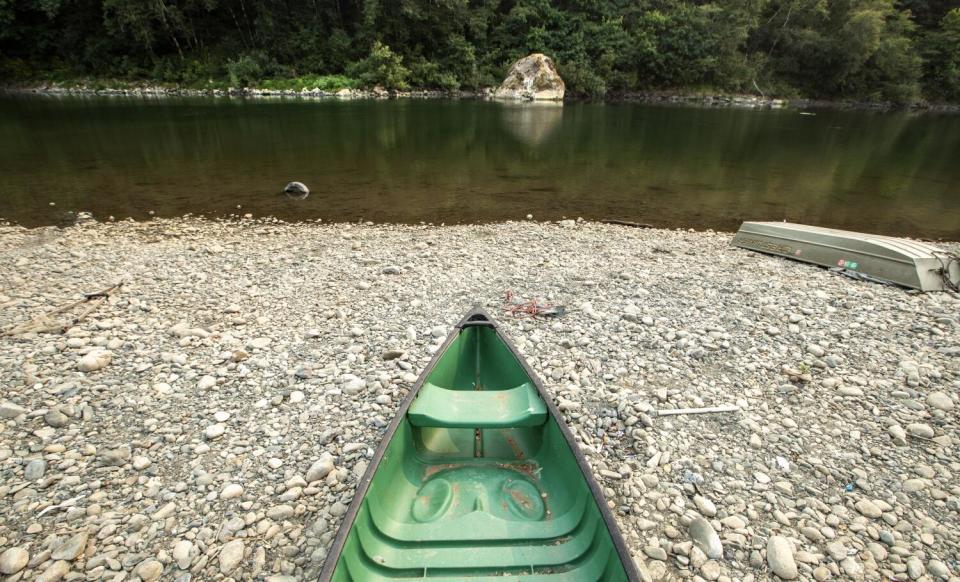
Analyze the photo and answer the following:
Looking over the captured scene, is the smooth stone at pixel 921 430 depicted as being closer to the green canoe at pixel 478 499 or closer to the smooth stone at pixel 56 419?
the green canoe at pixel 478 499

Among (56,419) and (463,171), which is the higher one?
(463,171)

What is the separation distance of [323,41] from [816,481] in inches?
2366

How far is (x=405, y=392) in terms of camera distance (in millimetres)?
4652

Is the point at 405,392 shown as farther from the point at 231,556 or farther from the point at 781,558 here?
the point at 781,558

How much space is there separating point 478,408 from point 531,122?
29061 millimetres

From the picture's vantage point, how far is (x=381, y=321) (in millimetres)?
6082

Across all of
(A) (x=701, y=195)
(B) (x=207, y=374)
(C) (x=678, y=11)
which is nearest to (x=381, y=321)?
(B) (x=207, y=374)

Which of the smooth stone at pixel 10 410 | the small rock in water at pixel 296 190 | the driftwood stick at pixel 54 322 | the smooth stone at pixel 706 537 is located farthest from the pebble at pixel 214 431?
the small rock in water at pixel 296 190

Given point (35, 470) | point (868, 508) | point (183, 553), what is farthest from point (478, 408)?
point (35, 470)

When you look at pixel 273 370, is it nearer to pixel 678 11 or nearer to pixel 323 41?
pixel 323 41

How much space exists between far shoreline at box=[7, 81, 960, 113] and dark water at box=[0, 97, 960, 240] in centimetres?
1740

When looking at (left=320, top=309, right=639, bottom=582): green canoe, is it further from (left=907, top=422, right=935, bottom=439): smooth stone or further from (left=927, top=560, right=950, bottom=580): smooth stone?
(left=907, top=422, right=935, bottom=439): smooth stone

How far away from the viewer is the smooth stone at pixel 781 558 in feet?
9.66

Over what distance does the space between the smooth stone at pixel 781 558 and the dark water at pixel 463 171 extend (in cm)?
958
